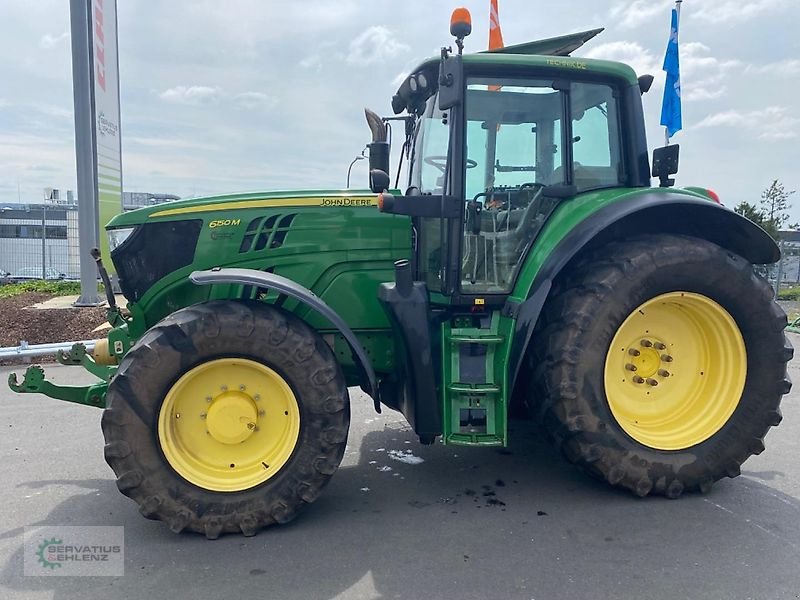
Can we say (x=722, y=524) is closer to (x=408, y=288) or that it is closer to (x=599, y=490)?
(x=599, y=490)

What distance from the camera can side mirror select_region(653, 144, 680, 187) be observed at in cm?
382

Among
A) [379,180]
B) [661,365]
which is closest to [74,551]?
[379,180]

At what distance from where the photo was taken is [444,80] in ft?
10.8

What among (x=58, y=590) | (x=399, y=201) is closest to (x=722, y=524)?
(x=399, y=201)

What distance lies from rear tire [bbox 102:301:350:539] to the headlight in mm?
852

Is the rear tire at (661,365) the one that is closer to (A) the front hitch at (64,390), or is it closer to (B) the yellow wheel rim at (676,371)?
(B) the yellow wheel rim at (676,371)

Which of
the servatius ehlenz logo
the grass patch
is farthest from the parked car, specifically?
the servatius ehlenz logo

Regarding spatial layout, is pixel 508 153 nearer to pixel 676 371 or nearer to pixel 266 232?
pixel 266 232

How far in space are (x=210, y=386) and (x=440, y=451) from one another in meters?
1.75

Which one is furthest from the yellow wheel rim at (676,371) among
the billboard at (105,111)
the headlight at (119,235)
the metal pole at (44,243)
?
the metal pole at (44,243)

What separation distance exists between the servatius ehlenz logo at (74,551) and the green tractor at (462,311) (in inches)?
10.3

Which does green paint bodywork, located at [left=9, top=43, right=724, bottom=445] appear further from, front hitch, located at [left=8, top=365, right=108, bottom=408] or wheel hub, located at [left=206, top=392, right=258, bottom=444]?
wheel hub, located at [left=206, top=392, right=258, bottom=444]

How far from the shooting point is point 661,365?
12.1ft

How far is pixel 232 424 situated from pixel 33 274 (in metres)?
12.9
